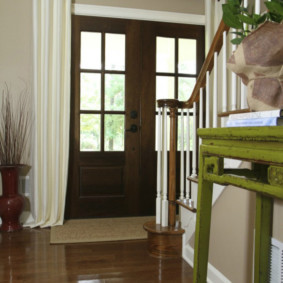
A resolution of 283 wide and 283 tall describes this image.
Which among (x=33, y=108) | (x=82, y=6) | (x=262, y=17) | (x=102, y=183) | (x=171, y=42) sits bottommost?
(x=102, y=183)

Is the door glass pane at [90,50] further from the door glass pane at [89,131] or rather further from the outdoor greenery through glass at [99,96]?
the door glass pane at [89,131]

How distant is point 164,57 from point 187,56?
273 mm

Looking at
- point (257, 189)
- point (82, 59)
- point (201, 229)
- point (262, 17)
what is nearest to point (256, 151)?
point (257, 189)

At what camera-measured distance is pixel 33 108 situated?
3.51 m

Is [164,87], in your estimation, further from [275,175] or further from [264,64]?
[275,175]

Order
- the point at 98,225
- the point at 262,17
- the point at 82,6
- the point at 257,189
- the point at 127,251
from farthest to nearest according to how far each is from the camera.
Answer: the point at 82,6 < the point at 98,225 < the point at 127,251 < the point at 262,17 < the point at 257,189

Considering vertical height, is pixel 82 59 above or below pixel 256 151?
above

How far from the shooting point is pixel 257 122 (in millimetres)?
957

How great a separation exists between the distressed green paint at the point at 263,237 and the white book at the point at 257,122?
1.95 feet

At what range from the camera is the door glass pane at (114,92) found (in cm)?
380

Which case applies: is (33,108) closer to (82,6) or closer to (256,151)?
(82,6)

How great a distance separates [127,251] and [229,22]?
2.00 metres

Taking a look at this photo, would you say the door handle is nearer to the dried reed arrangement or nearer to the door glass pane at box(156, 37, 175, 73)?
the door glass pane at box(156, 37, 175, 73)

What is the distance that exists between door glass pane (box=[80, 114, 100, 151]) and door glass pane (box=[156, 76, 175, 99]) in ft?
2.43
